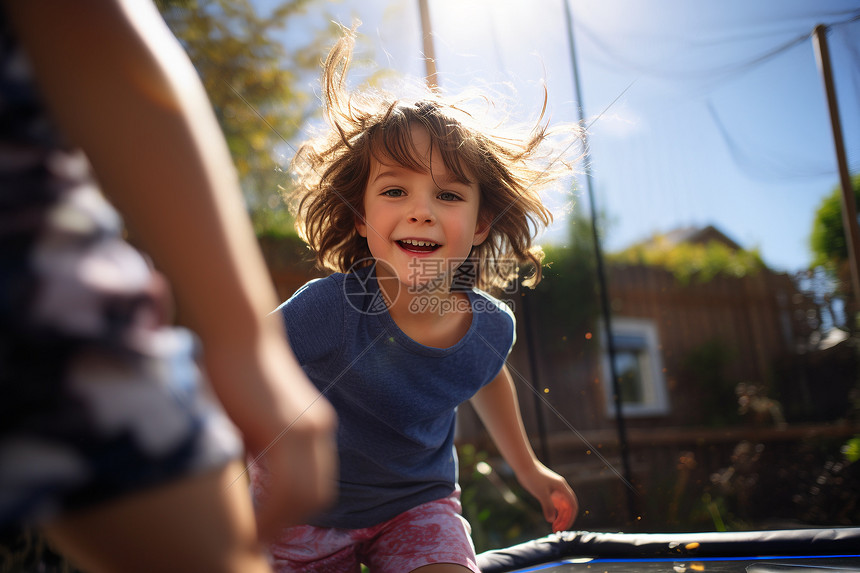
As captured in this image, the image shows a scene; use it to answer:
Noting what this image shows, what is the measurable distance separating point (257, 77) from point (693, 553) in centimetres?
243

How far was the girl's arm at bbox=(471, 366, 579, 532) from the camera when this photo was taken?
120cm

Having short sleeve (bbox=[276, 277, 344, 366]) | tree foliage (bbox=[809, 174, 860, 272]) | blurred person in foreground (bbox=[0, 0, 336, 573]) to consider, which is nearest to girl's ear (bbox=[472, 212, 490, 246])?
short sleeve (bbox=[276, 277, 344, 366])

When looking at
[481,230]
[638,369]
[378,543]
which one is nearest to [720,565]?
[378,543]

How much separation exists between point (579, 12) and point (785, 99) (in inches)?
32.8

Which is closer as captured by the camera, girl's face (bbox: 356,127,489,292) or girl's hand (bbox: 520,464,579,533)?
girl's face (bbox: 356,127,489,292)

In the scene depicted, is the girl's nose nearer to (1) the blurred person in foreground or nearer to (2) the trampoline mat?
(1) the blurred person in foreground

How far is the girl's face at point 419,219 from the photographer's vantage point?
1052mm

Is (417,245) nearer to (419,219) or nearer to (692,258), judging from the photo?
(419,219)

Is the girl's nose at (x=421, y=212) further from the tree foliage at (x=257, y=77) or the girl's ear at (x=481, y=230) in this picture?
the tree foliage at (x=257, y=77)

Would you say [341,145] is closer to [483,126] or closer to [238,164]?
[483,126]

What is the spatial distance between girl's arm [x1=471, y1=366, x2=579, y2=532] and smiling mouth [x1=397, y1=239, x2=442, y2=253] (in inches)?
14.6

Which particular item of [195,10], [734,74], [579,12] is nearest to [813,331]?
[734,74]

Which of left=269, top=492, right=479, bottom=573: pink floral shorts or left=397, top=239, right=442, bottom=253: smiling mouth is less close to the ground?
left=397, top=239, right=442, bottom=253: smiling mouth

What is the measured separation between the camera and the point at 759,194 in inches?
86.4
